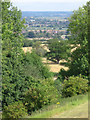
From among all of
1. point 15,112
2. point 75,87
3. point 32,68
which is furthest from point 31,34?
point 75,87

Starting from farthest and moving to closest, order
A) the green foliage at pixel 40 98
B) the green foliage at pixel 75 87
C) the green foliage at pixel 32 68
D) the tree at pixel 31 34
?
the tree at pixel 31 34, the green foliage at pixel 32 68, the green foliage at pixel 75 87, the green foliage at pixel 40 98

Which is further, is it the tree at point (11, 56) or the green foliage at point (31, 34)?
the green foliage at point (31, 34)

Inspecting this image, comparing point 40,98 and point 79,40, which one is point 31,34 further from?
point 40,98

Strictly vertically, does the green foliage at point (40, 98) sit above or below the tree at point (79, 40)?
below

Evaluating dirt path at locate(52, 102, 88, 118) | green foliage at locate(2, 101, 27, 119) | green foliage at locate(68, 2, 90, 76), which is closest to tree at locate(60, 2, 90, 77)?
green foliage at locate(68, 2, 90, 76)

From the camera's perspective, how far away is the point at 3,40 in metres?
15.1

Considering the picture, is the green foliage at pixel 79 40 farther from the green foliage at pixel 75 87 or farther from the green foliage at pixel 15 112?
the green foliage at pixel 15 112

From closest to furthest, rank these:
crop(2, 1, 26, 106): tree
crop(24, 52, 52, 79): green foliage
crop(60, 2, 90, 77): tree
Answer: crop(2, 1, 26, 106): tree
crop(60, 2, 90, 77): tree
crop(24, 52, 52, 79): green foliage

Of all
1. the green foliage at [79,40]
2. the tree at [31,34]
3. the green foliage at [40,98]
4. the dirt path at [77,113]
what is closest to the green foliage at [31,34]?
the tree at [31,34]

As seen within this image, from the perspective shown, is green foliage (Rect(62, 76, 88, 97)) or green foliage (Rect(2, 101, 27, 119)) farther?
green foliage (Rect(2, 101, 27, 119))

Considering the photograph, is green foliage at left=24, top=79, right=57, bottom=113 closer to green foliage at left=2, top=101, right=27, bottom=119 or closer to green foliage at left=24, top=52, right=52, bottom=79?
green foliage at left=2, top=101, right=27, bottom=119

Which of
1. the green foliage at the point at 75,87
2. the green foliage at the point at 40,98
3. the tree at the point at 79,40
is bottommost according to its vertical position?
the green foliage at the point at 40,98

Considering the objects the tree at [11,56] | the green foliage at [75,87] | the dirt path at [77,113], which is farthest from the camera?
the tree at [11,56]

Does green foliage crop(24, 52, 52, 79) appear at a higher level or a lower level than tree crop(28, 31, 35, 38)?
lower
